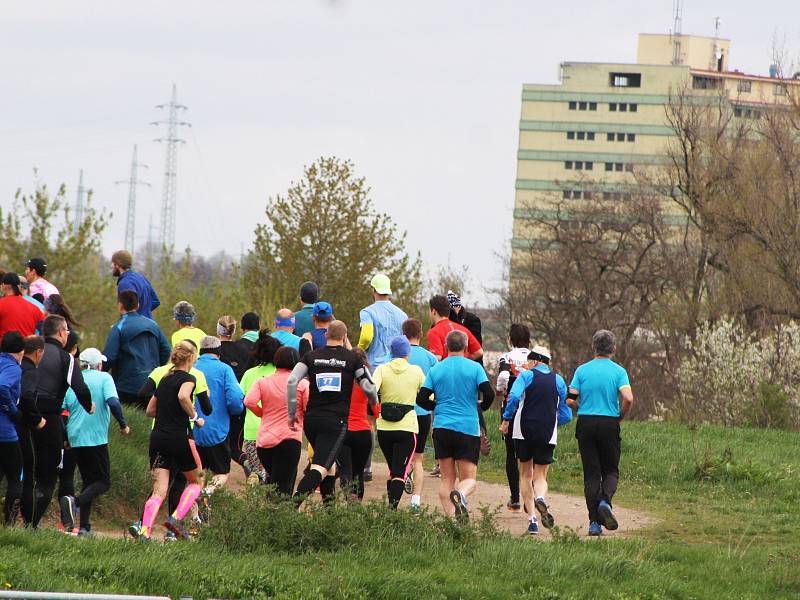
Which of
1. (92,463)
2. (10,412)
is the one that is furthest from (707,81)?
(10,412)

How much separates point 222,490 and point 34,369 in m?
1.95

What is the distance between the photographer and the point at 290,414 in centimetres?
1207

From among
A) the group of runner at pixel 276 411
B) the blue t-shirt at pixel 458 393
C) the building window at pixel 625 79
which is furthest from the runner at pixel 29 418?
the building window at pixel 625 79

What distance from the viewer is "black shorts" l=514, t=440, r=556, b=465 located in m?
13.1

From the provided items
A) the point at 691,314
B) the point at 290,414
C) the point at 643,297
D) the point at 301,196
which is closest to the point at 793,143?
the point at 691,314

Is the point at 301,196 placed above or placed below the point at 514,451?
above

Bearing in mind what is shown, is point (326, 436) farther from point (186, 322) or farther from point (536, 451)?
point (186, 322)

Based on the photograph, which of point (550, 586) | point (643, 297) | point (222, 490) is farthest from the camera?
point (643, 297)

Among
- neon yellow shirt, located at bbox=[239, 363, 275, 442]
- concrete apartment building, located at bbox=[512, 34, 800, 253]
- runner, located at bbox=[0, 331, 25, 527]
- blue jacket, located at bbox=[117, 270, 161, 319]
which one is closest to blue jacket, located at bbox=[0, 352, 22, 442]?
runner, located at bbox=[0, 331, 25, 527]

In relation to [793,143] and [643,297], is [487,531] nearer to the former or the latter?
[793,143]

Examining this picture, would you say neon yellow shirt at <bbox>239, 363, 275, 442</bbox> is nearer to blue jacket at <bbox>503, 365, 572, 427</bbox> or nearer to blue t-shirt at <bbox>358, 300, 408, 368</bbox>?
blue t-shirt at <bbox>358, 300, 408, 368</bbox>

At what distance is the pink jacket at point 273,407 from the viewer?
1229cm

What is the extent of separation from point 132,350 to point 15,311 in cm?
126

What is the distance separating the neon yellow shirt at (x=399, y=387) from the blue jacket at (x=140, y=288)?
3.38 m
